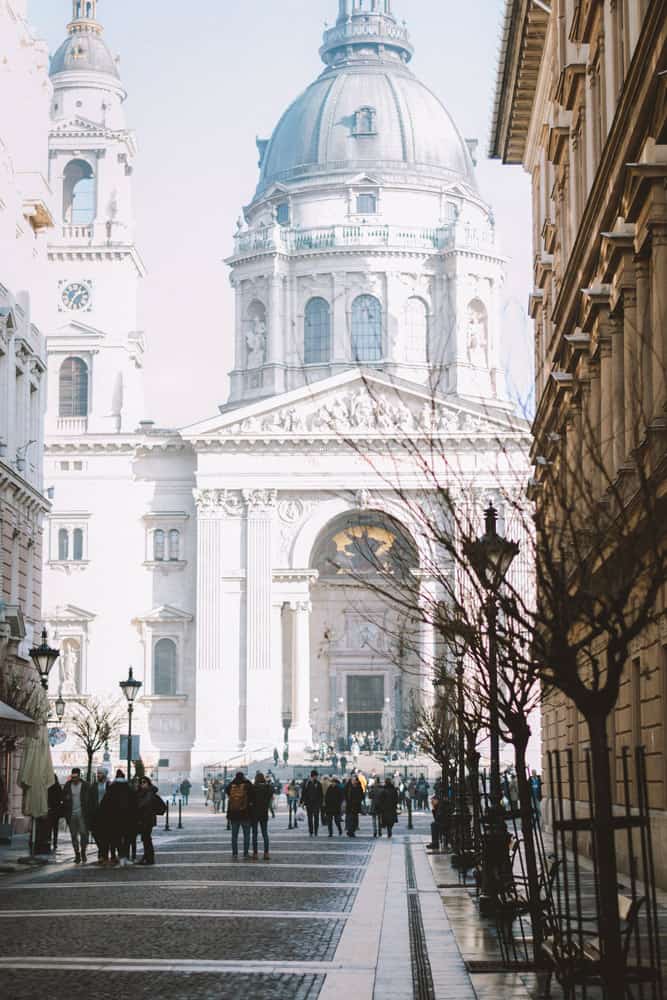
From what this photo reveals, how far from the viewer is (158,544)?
297ft

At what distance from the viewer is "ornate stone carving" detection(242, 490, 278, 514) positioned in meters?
87.9

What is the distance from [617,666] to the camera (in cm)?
1099

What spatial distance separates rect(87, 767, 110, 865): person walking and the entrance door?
6242 centimetres

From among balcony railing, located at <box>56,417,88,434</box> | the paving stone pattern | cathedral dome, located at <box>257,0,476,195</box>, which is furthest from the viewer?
cathedral dome, located at <box>257,0,476,195</box>

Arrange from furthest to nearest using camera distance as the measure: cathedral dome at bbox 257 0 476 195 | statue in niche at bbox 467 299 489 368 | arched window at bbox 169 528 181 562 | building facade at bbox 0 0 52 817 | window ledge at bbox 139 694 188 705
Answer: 1. cathedral dome at bbox 257 0 476 195
2. statue in niche at bbox 467 299 489 368
3. arched window at bbox 169 528 181 562
4. window ledge at bbox 139 694 188 705
5. building facade at bbox 0 0 52 817

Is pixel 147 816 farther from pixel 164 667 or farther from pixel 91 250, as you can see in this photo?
pixel 91 250

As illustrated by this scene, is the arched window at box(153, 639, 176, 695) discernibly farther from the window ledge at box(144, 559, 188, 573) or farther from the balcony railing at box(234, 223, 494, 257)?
the balcony railing at box(234, 223, 494, 257)

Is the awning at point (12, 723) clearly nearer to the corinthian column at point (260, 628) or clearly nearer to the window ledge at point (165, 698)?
the corinthian column at point (260, 628)

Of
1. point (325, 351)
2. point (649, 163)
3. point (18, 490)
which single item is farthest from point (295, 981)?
point (325, 351)

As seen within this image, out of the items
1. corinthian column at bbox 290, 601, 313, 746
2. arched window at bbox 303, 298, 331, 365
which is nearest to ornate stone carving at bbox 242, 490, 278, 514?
corinthian column at bbox 290, 601, 313, 746

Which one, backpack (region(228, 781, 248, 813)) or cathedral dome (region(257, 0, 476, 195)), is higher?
cathedral dome (region(257, 0, 476, 195))

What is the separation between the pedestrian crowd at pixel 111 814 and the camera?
99.8 feet

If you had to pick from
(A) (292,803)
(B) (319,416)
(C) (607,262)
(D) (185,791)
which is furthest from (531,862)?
(B) (319,416)

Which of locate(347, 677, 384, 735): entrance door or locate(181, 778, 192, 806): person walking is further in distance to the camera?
locate(347, 677, 384, 735): entrance door
